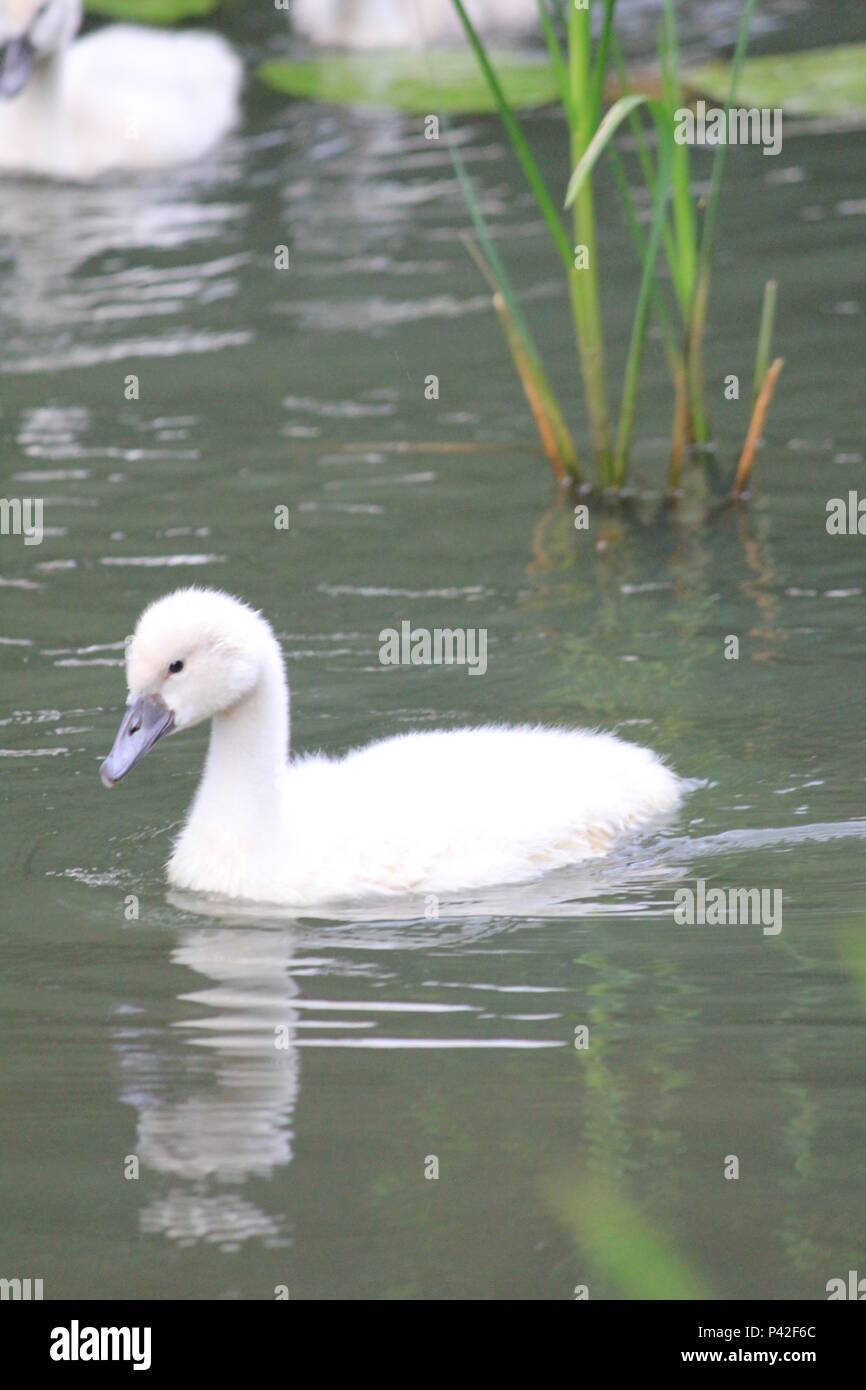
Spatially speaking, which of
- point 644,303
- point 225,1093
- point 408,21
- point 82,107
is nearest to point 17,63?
point 82,107

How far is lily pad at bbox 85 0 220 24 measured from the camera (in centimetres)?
1486

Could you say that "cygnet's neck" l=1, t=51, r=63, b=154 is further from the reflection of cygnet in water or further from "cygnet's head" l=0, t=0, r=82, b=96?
the reflection of cygnet in water

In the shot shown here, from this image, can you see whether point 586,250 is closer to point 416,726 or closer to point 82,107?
point 416,726

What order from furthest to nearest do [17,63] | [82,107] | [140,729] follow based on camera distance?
[82,107] < [17,63] < [140,729]

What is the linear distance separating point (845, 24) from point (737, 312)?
4455mm

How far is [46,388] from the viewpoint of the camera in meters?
9.12

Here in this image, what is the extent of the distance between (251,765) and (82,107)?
753cm

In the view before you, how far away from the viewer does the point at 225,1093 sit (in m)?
4.49

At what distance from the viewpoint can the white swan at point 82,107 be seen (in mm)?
11789

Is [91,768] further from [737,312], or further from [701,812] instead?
[737,312]

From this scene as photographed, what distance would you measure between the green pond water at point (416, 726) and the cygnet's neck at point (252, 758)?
0.26 metres

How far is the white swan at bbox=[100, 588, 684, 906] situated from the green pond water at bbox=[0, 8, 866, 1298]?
3.9 inches
